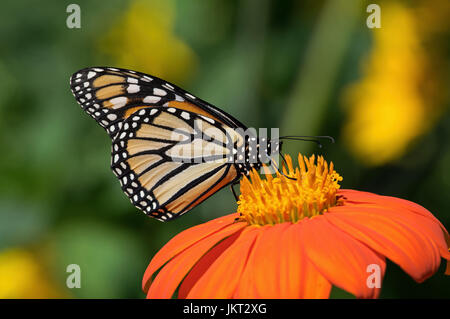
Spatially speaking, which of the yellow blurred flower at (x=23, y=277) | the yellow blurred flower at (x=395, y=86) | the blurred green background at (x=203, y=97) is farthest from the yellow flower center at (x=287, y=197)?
the yellow blurred flower at (x=395, y=86)

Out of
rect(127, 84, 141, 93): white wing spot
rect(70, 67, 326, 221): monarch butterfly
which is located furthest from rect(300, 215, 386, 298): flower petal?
rect(127, 84, 141, 93): white wing spot

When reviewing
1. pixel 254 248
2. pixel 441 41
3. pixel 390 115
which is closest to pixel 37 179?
pixel 254 248

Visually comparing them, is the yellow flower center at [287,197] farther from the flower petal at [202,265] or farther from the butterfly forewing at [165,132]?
the butterfly forewing at [165,132]

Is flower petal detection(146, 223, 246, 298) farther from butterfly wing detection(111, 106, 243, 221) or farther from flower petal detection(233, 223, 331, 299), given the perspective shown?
butterfly wing detection(111, 106, 243, 221)

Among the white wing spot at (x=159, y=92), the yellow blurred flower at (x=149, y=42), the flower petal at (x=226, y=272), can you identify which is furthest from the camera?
the yellow blurred flower at (x=149, y=42)

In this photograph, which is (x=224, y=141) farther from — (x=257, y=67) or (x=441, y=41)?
(x=441, y=41)

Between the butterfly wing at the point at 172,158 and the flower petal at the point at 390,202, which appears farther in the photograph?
the butterfly wing at the point at 172,158

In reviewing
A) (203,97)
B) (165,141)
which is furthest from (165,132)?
(203,97)

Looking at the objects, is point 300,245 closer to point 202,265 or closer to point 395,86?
point 202,265
